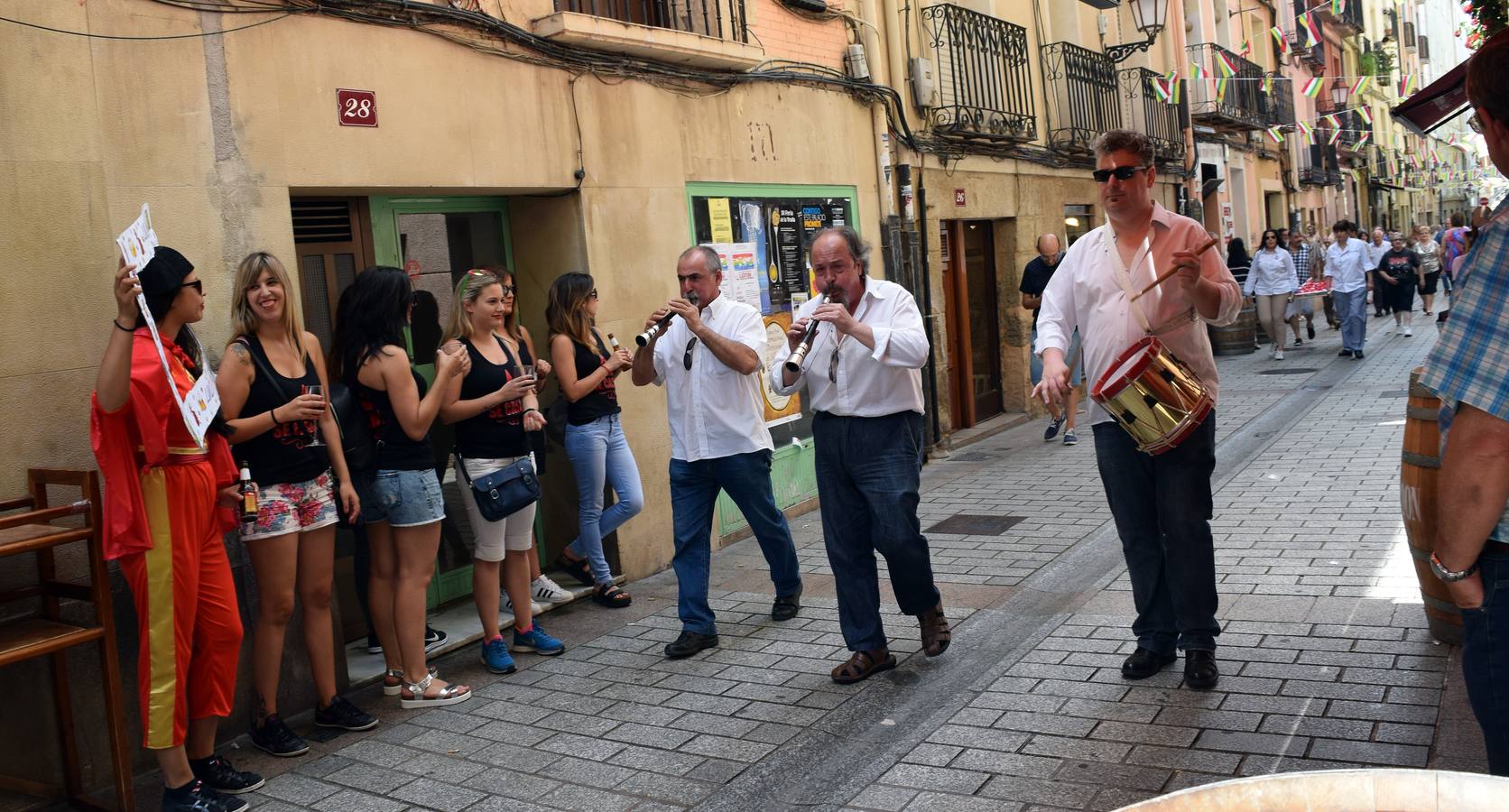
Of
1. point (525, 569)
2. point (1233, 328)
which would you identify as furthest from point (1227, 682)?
point (1233, 328)

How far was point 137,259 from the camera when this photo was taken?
3.94 m

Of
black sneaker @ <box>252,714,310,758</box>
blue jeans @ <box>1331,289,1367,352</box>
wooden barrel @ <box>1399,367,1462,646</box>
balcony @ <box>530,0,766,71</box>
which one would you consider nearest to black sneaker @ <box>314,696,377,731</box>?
black sneaker @ <box>252,714,310,758</box>

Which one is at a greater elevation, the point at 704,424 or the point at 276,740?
the point at 704,424

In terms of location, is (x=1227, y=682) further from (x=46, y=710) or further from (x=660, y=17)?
(x=660, y=17)

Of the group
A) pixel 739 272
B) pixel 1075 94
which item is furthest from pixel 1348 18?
pixel 739 272

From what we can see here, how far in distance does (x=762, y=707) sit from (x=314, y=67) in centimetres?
349

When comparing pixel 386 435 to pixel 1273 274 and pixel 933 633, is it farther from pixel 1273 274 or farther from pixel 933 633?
pixel 1273 274

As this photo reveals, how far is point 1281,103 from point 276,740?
25.3 m

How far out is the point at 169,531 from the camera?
4129 millimetres

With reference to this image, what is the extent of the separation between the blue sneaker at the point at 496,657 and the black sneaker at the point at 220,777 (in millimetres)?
1400

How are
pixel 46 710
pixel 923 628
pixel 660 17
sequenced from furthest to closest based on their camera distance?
pixel 660 17 < pixel 923 628 < pixel 46 710

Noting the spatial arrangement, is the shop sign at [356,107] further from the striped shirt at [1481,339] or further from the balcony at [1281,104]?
the balcony at [1281,104]

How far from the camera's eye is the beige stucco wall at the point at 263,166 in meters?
4.45

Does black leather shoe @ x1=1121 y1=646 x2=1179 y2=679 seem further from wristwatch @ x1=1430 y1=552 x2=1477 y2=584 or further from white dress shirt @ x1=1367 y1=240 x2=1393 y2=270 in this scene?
white dress shirt @ x1=1367 y1=240 x2=1393 y2=270
